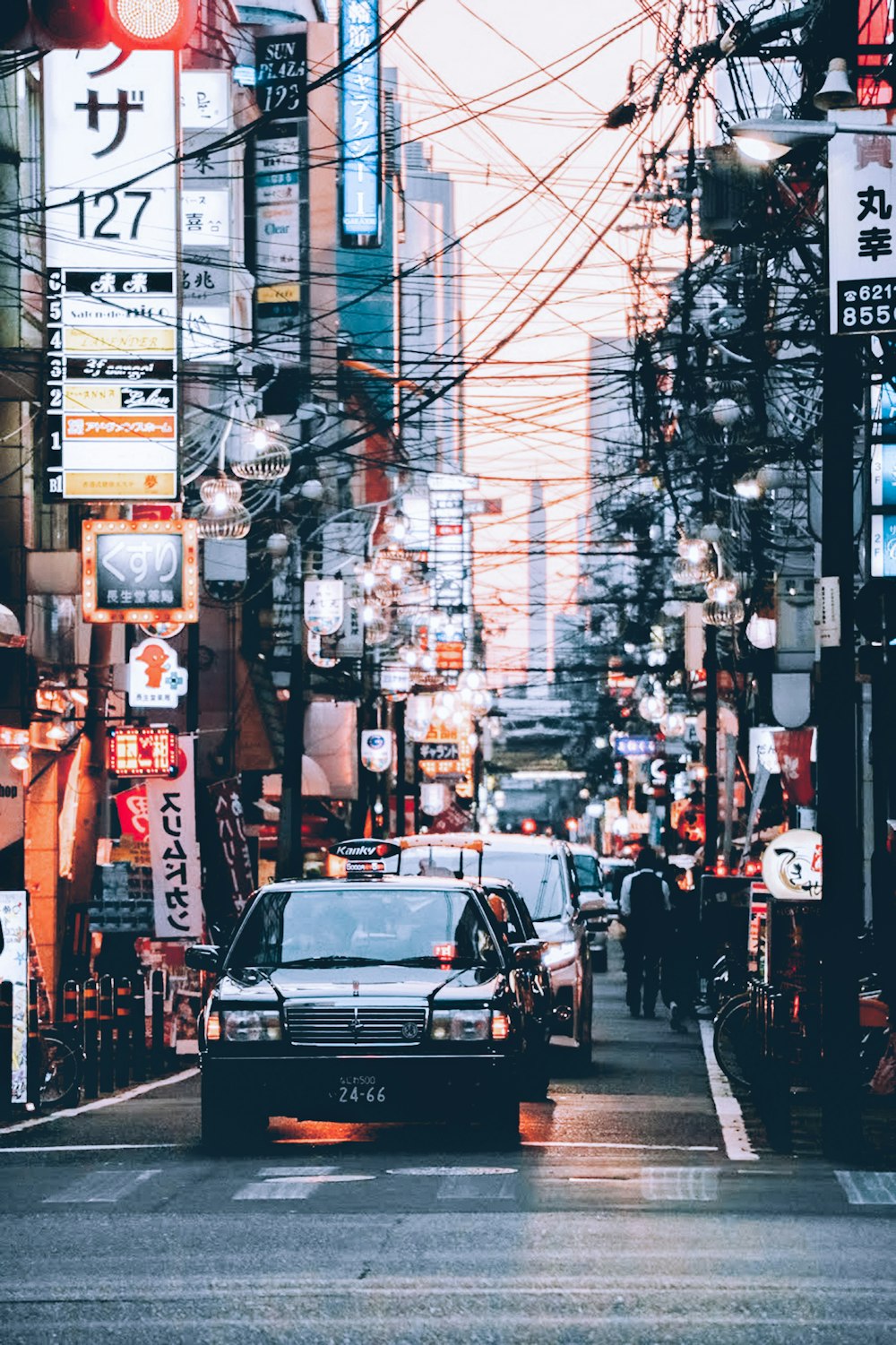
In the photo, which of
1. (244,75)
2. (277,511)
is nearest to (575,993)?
(277,511)

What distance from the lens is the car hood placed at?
14352mm

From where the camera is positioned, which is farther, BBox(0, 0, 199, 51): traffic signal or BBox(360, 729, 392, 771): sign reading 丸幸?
BBox(360, 729, 392, 771): sign reading 丸幸

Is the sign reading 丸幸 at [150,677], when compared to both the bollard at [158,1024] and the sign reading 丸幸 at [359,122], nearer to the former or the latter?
the bollard at [158,1024]

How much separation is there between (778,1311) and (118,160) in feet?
55.8

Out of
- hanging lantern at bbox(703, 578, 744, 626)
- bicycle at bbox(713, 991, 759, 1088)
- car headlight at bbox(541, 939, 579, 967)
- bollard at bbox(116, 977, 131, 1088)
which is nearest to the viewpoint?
bicycle at bbox(713, 991, 759, 1088)

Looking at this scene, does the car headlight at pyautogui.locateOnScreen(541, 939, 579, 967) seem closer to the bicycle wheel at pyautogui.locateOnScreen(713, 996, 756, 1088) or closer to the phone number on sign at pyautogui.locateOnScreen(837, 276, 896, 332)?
the bicycle wheel at pyautogui.locateOnScreen(713, 996, 756, 1088)

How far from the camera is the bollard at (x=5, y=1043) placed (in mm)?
17516

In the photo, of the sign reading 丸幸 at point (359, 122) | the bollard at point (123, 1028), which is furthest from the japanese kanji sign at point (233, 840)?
the sign reading 丸幸 at point (359, 122)

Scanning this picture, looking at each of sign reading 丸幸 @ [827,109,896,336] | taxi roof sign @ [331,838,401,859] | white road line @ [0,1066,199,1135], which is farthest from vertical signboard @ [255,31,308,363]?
sign reading 丸幸 @ [827,109,896,336]

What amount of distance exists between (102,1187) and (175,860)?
43.4 ft

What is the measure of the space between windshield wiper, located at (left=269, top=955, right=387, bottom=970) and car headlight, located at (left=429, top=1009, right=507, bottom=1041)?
0.83 metres

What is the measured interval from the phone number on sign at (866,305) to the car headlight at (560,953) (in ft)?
30.8

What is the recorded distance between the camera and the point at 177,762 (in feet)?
89.5

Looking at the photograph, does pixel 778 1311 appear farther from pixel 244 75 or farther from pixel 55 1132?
pixel 244 75
